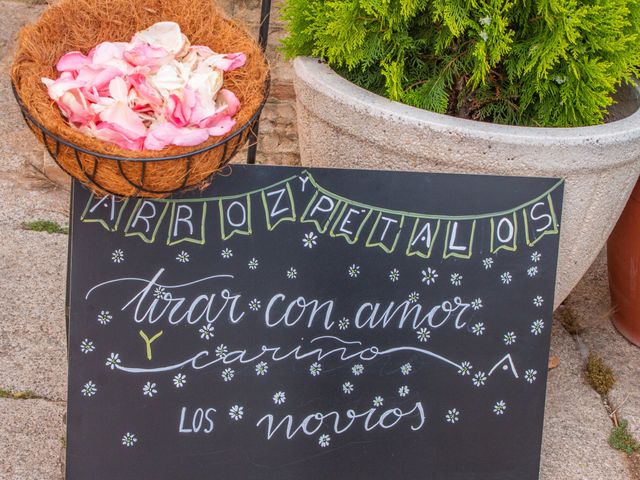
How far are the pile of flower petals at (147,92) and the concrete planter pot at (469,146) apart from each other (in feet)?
1.19

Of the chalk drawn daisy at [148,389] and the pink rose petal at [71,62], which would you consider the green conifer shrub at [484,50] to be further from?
the chalk drawn daisy at [148,389]

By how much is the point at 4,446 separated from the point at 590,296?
6.32ft

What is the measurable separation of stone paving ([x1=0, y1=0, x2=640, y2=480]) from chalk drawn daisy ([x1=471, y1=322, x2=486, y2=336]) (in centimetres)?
50

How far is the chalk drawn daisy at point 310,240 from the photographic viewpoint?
1.71m

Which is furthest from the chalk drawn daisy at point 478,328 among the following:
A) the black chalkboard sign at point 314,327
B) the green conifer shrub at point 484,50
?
the green conifer shrub at point 484,50

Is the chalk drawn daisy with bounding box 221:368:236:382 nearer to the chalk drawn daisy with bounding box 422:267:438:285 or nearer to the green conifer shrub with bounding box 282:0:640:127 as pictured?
the chalk drawn daisy with bounding box 422:267:438:285

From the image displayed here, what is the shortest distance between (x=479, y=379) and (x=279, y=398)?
1.52 ft

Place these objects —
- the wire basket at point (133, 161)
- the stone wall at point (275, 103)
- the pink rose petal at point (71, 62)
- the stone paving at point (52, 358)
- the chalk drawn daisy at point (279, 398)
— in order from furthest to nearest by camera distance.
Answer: the stone wall at point (275, 103) → the stone paving at point (52, 358) → the chalk drawn daisy at point (279, 398) → the pink rose petal at point (71, 62) → the wire basket at point (133, 161)

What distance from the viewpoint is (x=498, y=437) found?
182cm

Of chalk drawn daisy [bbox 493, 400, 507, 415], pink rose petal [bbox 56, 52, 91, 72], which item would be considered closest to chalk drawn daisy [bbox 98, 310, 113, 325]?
pink rose petal [bbox 56, 52, 91, 72]

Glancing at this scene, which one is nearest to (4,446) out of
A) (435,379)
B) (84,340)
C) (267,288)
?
(84,340)

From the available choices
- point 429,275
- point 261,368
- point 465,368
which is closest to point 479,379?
point 465,368

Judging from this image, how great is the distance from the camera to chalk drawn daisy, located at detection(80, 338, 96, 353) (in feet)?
5.45

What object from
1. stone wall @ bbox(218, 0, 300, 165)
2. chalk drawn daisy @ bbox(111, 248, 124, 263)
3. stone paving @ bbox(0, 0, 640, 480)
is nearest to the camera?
chalk drawn daisy @ bbox(111, 248, 124, 263)
